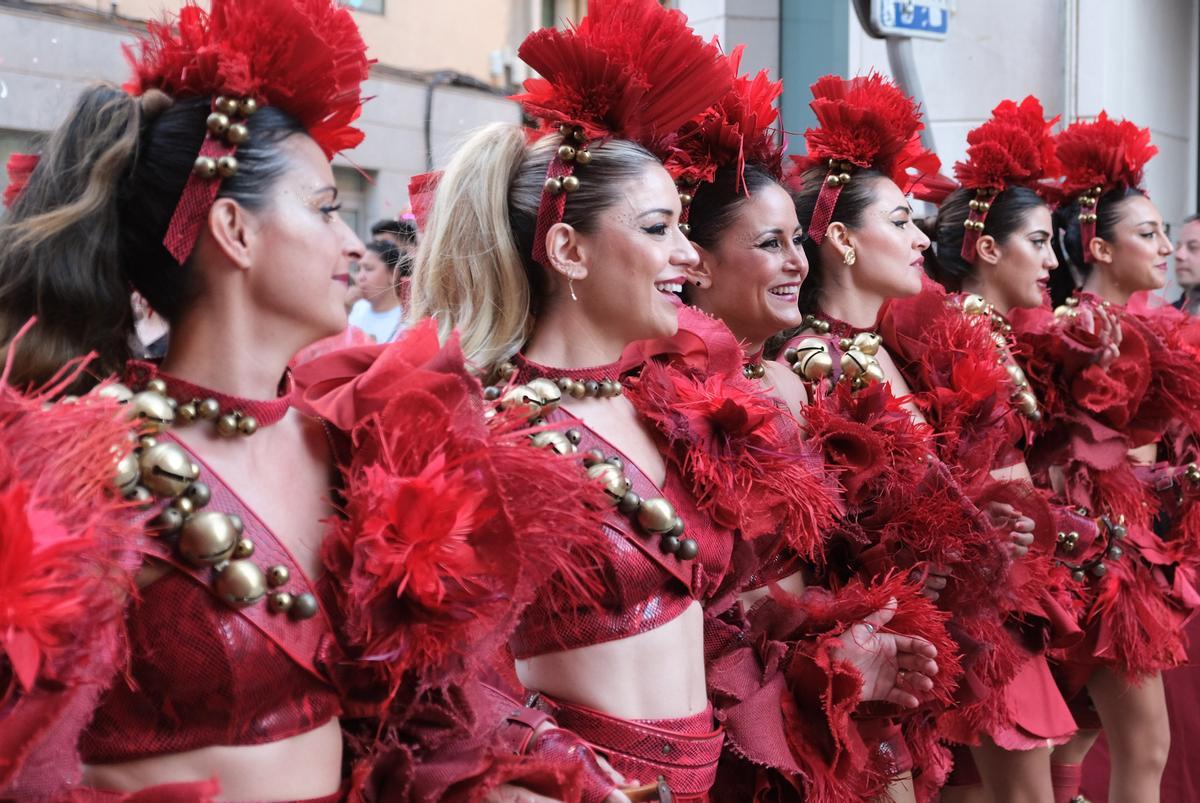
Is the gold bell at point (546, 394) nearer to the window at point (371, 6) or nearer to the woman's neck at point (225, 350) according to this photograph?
the woman's neck at point (225, 350)

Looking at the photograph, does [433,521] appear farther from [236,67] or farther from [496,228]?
[496,228]

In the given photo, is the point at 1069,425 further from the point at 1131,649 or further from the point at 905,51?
the point at 905,51

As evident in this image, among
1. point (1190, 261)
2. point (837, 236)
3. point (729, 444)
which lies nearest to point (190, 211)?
point (729, 444)

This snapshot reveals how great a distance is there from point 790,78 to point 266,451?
181 inches

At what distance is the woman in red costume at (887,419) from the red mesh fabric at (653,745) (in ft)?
1.59

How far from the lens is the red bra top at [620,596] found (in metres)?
2.10

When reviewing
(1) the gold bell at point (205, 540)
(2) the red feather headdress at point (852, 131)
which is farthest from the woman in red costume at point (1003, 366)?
(1) the gold bell at point (205, 540)

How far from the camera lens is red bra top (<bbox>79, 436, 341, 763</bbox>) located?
158cm

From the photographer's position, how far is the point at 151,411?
1645 mm

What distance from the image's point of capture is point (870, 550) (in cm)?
277

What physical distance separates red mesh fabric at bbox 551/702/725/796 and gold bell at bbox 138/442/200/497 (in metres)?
0.75

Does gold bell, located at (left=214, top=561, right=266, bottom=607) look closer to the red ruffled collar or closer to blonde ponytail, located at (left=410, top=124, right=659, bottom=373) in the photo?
the red ruffled collar

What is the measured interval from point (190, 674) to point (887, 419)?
1.58 m

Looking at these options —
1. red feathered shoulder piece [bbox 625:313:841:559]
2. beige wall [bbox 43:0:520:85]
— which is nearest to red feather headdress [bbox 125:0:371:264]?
red feathered shoulder piece [bbox 625:313:841:559]
